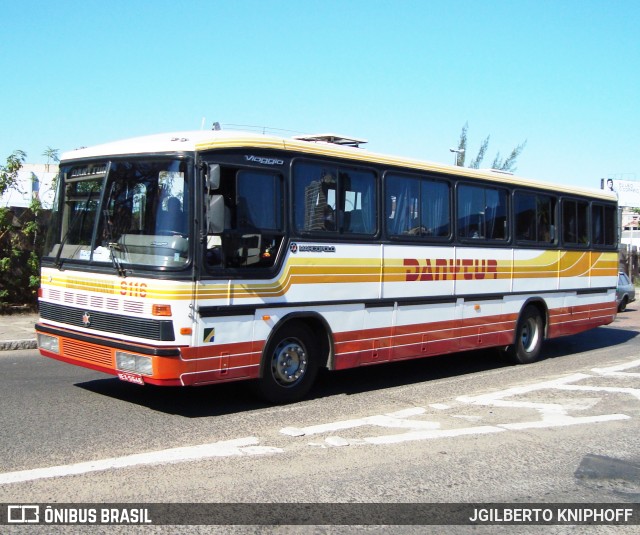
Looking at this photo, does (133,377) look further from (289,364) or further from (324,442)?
(324,442)

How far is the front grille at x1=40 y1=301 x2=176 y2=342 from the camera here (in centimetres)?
741

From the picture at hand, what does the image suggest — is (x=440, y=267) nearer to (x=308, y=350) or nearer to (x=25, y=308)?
(x=308, y=350)

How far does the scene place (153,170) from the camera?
7746 millimetres

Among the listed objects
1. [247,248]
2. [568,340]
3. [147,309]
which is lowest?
[568,340]

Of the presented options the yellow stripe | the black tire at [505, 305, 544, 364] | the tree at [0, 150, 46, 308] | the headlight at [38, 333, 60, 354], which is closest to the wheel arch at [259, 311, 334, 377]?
the yellow stripe

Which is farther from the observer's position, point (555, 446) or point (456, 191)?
point (456, 191)

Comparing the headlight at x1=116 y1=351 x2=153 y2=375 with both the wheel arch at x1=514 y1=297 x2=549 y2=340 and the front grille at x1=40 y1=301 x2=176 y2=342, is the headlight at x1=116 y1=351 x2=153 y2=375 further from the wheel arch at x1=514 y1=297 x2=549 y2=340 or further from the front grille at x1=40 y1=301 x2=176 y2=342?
the wheel arch at x1=514 y1=297 x2=549 y2=340

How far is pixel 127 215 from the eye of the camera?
7852 mm

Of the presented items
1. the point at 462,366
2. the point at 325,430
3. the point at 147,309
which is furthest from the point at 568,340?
the point at 147,309

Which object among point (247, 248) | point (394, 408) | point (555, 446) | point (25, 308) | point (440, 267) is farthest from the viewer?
point (25, 308)

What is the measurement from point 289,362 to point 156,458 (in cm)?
267

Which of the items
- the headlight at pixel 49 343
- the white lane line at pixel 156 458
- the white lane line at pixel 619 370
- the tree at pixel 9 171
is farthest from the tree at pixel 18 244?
the white lane line at pixel 619 370

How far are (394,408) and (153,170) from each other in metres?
3.91

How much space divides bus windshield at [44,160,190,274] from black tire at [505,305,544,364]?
7.13 m
